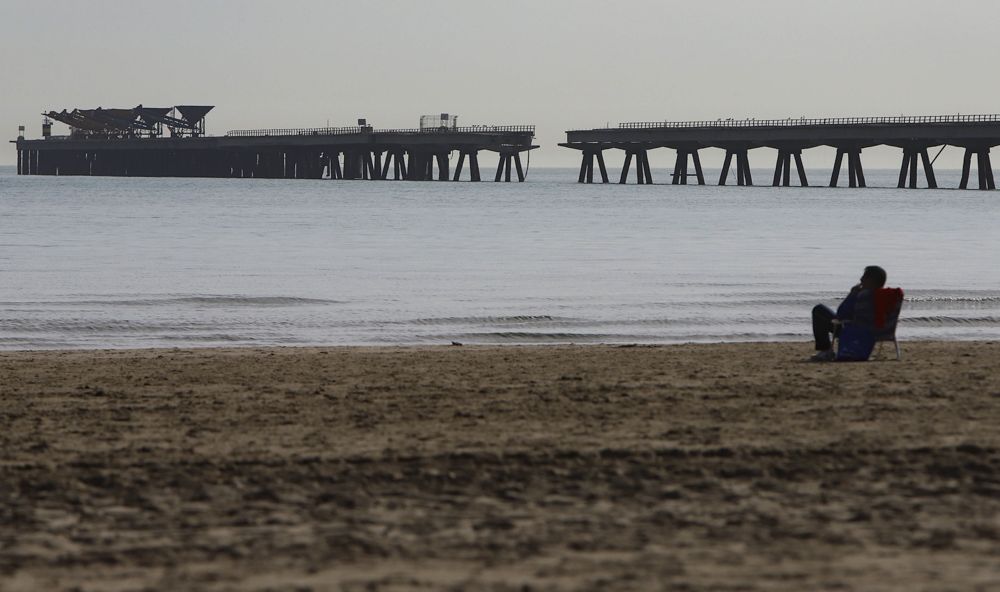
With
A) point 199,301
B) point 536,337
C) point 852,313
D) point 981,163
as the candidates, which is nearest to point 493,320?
point 536,337

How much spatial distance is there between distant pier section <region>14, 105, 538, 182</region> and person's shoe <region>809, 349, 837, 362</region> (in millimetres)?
88574

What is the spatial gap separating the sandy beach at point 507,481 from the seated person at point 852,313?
590mm

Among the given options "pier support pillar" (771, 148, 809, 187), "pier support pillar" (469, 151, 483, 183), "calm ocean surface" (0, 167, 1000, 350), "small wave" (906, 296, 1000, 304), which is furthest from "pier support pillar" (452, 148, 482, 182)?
"small wave" (906, 296, 1000, 304)

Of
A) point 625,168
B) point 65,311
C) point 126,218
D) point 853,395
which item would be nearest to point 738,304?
→ point 65,311

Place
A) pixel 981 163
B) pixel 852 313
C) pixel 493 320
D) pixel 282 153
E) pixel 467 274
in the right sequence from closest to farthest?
1. pixel 852 313
2. pixel 493 320
3. pixel 467 274
4. pixel 981 163
5. pixel 282 153

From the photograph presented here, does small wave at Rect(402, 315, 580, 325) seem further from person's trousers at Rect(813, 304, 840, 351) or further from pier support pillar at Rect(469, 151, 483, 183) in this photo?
A: pier support pillar at Rect(469, 151, 483, 183)

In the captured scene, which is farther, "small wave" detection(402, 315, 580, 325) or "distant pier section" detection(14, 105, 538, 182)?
"distant pier section" detection(14, 105, 538, 182)

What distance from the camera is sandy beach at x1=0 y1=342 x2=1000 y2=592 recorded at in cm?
476

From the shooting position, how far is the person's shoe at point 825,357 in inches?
428

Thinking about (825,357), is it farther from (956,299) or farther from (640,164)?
(640,164)

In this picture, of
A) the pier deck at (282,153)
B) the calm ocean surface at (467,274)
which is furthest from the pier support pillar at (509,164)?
the calm ocean surface at (467,274)

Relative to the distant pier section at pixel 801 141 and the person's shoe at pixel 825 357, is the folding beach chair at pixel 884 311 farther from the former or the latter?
the distant pier section at pixel 801 141

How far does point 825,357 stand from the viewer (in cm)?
1089

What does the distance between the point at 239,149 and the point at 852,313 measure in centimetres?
11398
